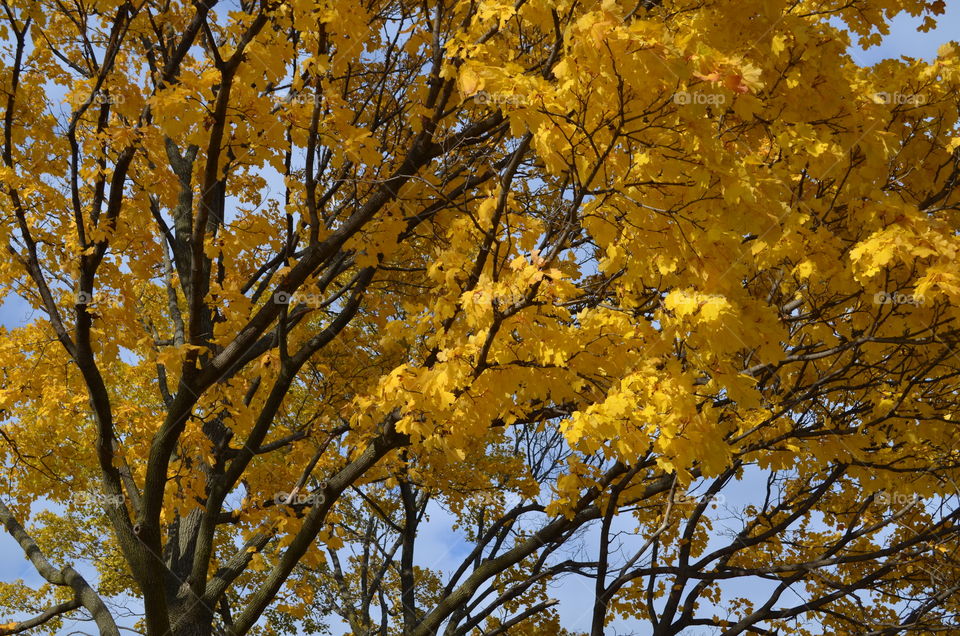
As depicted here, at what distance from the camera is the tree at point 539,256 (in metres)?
3.32

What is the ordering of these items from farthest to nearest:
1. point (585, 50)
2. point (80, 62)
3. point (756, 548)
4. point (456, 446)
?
point (756, 548), point (80, 62), point (456, 446), point (585, 50)

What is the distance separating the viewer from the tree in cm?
332

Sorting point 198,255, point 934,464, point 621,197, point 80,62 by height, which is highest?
point 80,62

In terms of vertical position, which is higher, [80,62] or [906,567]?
[80,62]

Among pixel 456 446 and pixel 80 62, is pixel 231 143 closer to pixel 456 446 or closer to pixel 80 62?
pixel 456 446

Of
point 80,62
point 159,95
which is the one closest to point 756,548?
point 159,95

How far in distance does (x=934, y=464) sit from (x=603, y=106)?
14.6 ft

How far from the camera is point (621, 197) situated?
3.39 meters

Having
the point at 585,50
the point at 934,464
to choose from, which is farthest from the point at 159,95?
the point at 934,464

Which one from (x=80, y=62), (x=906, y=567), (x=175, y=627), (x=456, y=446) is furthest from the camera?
(x=906, y=567)

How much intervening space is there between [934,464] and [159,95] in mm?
6209

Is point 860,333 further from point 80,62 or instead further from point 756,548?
point 80,62

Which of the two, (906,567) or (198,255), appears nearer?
→ (198,255)

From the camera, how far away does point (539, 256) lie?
3488 mm
